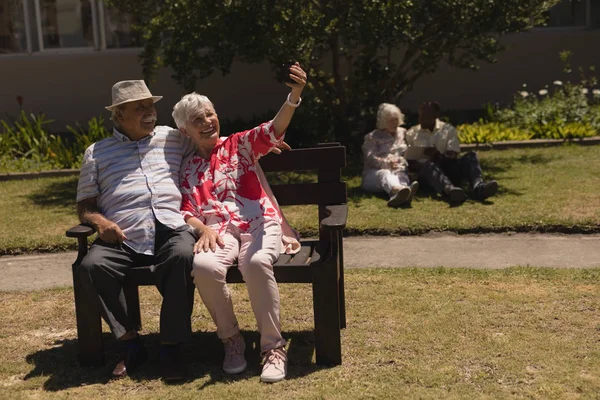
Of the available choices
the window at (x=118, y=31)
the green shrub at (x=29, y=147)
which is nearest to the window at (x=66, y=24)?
the window at (x=118, y=31)

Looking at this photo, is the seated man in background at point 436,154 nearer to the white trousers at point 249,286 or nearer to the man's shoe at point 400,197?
the man's shoe at point 400,197

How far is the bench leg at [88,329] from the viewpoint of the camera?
4598mm

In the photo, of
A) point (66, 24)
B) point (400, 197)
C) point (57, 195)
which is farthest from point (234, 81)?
point (400, 197)

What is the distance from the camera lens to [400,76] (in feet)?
36.8

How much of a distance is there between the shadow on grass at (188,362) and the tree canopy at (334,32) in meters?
4.90

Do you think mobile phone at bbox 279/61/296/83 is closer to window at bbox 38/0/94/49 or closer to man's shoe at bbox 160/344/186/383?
window at bbox 38/0/94/49

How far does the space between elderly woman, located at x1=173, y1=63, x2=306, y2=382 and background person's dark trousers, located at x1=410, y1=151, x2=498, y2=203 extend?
369 cm

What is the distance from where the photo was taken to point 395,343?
4.69 metres

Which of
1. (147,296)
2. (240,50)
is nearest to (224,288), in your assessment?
(147,296)

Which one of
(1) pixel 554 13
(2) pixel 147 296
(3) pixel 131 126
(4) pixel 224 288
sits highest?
(1) pixel 554 13

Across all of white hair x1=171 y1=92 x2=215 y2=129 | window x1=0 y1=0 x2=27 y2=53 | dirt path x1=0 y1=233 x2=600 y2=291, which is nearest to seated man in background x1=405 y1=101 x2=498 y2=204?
dirt path x1=0 y1=233 x2=600 y2=291

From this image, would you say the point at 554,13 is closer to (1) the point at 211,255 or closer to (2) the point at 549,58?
(2) the point at 549,58

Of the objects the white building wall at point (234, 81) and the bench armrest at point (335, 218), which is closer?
the bench armrest at point (335, 218)

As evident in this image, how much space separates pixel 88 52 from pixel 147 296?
8819 mm
